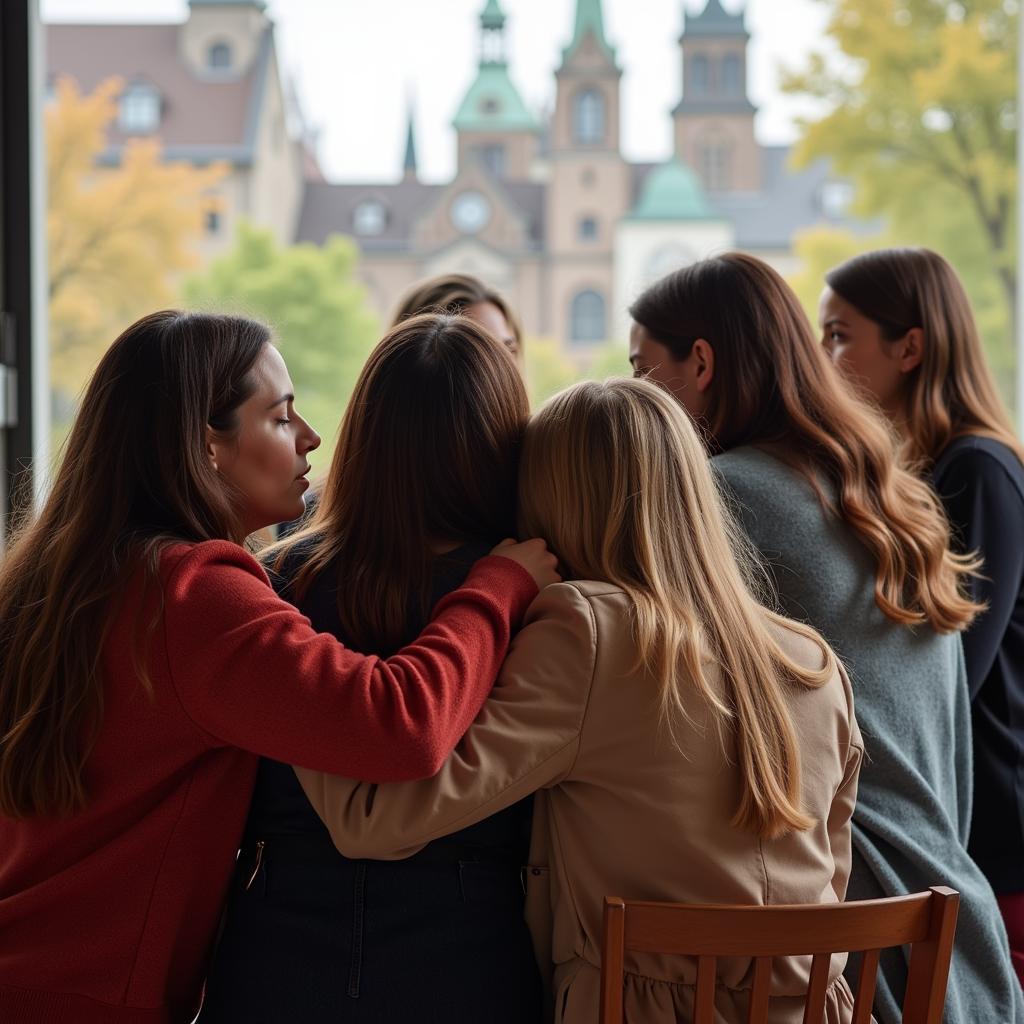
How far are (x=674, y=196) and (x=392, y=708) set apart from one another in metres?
5.08

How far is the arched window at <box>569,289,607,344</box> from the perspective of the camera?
6.11 m

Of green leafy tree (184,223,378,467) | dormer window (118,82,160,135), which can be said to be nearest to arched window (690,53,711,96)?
green leafy tree (184,223,378,467)

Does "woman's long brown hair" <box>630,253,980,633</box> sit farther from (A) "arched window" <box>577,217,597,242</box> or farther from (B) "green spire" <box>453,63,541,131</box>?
(A) "arched window" <box>577,217,597,242</box>

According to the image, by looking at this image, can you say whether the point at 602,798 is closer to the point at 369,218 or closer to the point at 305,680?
the point at 305,680

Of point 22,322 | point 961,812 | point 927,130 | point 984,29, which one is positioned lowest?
point 961,812

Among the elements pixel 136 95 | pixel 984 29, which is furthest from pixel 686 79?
pixel 136 95

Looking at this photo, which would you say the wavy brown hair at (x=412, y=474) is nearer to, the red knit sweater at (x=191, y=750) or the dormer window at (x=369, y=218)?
the red knit sweater at (x=191, y=750)

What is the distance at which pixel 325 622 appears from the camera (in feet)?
4.03

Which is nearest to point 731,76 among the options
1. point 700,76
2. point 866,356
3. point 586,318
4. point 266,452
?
point 700,76

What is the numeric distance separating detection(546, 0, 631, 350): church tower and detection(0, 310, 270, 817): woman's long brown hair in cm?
469

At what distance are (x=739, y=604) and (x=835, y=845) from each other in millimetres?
320

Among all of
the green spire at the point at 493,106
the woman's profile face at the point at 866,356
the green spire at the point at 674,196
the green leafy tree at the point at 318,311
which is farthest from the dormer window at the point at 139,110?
the woman's profile face at the point at 866,356

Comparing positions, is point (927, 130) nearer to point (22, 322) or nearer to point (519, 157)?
point (519, 157)

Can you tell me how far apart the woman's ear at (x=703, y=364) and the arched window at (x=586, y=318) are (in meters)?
4.51
